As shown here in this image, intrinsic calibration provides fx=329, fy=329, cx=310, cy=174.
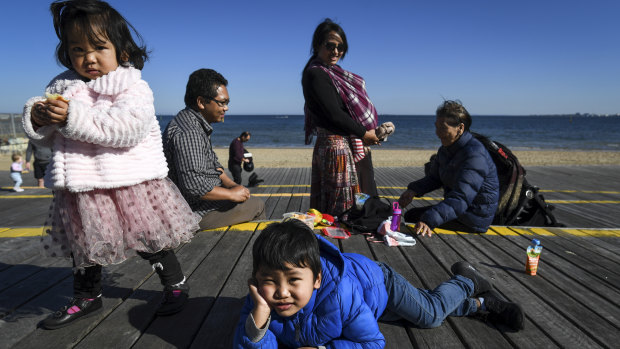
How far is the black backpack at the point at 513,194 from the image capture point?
3609 mm

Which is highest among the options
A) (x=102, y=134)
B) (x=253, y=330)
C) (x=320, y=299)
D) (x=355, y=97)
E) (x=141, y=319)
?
(x=355, y=97)

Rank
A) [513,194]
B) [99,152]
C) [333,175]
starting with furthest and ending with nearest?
[513,194] → [333,175] → [99,152]

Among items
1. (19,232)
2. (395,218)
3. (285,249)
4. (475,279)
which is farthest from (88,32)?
(19,232)

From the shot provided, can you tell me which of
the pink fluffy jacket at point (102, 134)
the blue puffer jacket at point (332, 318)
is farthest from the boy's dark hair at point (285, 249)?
the pink fluffy jacket at point (102, 134)

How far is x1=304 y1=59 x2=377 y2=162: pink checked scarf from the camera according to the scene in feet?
10.8

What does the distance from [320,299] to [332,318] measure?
0.31ft

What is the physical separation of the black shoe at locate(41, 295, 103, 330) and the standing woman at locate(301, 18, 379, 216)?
2277mm

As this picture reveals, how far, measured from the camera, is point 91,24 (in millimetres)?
1577

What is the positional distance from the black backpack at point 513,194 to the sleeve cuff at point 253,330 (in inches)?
127

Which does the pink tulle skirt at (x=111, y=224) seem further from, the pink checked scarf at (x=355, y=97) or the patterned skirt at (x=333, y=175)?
the pink checked scarf at (x=355, y=97)

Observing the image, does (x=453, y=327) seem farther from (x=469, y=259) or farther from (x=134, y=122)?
(x=134, y=122)

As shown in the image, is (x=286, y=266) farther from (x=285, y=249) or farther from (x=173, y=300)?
(x=173, y=300)

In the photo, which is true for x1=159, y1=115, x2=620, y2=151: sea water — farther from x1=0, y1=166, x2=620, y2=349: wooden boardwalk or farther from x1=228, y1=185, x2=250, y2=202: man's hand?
x1=228, y1=185, x2=250, y2=202: man's hand

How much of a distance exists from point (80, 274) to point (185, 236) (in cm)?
65
